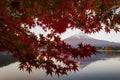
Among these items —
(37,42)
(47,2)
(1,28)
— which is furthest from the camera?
(37,42)

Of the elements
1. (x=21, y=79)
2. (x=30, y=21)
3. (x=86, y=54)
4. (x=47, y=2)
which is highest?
(x=21, y=79)

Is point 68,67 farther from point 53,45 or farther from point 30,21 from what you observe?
point 30,21

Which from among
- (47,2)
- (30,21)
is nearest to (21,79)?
(30,21)

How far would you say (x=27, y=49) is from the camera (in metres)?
5.78

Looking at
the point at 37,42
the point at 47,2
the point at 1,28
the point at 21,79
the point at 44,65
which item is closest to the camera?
the point at 47,2

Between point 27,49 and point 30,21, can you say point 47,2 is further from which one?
point 30,21

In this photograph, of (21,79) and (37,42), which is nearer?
(37,42)

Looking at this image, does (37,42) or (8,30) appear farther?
(37,42)

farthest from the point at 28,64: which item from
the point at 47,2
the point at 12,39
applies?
the point at 47,2

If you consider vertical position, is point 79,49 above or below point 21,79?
below

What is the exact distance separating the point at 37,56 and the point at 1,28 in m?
1.00

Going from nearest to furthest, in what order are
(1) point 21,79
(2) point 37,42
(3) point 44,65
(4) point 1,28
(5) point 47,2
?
(5) point 47,2
(4) point 1,28
(3) point 44,65
(2) point 37,42
(1) point 21,79

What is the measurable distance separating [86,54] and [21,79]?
22.3 meters

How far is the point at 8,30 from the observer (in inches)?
227
